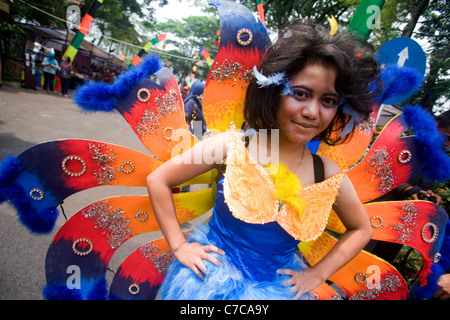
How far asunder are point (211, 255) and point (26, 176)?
0.86m

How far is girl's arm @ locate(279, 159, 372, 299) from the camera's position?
3.92 ft

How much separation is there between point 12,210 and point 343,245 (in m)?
2.87

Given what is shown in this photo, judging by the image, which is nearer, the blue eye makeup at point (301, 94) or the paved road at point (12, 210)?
the blue eye makeup at point (301, 94)

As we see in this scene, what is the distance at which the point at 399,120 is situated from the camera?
140 cm

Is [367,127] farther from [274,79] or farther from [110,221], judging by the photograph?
[110,221]

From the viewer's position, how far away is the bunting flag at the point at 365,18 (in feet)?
5.35

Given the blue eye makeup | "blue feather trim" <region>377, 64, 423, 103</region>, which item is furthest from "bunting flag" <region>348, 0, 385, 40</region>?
the blue eye makeup

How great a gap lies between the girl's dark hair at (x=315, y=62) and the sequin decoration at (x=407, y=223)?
606mm

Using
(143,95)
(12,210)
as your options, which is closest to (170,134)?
(143,95)

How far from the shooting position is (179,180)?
3.78ft

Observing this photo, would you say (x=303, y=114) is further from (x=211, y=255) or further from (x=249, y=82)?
(x=211, y=255)

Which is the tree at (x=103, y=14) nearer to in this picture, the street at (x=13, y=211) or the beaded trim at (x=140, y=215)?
the street at (x=13, y=211)

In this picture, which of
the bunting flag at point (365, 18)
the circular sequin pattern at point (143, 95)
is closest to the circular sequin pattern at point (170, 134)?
the circular sequin pattern at point (143, 95)
